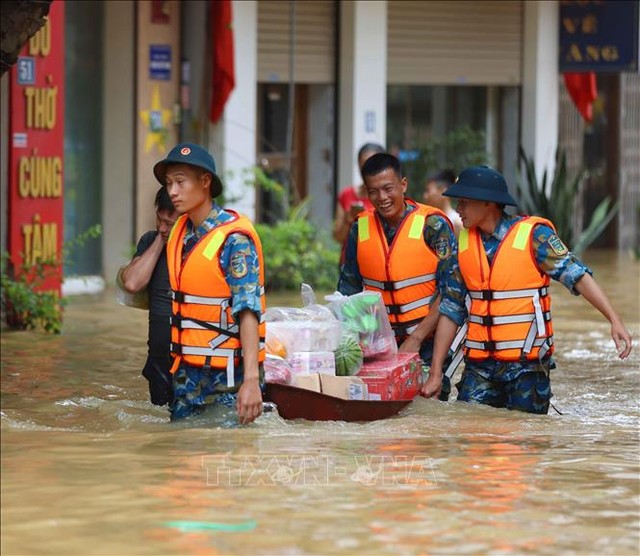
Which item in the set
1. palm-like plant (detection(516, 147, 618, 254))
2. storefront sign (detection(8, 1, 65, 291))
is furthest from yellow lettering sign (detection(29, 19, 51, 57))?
palm-like plant (detection(516, 147, 618, 254))

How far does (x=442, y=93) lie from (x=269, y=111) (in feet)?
11.5

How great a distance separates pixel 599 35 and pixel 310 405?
A: 13.0m

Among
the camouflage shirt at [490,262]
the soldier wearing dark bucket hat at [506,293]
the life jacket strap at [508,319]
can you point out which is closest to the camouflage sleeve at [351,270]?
the camouflage shirt at [490,262]

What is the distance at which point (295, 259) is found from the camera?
634 inches

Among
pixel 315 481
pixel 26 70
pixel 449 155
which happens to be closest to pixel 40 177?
pixel 26 70

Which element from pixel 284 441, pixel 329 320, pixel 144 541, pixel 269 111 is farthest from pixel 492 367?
pixel 269 111

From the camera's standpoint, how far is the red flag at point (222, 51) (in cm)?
1636

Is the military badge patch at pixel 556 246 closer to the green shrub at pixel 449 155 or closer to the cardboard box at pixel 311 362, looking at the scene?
the cardboard box at pixel 311 362

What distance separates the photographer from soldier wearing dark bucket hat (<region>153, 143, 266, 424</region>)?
719cm

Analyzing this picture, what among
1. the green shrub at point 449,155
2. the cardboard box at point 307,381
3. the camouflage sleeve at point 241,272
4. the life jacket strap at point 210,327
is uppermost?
the green shrub at point 449,155

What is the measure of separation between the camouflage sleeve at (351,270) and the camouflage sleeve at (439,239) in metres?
0.45

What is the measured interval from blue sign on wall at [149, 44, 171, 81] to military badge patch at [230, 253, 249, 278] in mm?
9553

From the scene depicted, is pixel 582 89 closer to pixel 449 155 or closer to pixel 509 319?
pixel 449 155

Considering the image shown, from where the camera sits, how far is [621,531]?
5.96 m
